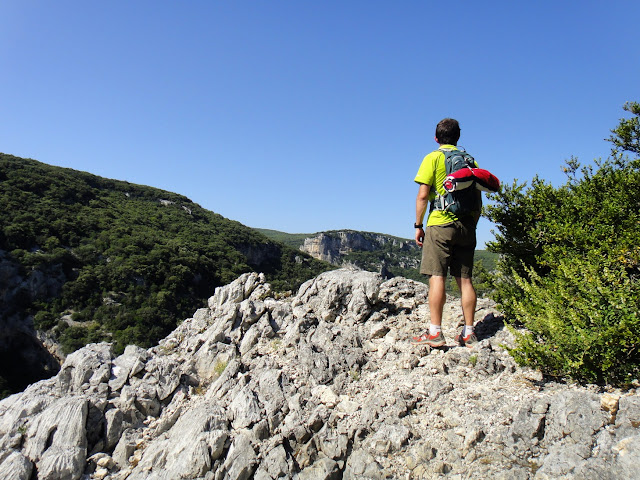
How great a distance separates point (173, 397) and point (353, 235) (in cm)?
13797

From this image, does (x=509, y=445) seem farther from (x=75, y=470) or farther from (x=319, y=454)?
(x=75, y=470)

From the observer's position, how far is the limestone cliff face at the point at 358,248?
412ft

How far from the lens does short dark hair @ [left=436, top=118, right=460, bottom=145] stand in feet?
16.2

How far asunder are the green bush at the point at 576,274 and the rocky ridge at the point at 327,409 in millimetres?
339

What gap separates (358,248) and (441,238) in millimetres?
138444

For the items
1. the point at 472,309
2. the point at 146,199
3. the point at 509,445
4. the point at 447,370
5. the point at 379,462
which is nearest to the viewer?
the point at 509,445

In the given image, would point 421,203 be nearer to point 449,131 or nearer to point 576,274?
point 449,131

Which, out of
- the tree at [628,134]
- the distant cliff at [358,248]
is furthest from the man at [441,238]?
the distant cliff at [358,248]

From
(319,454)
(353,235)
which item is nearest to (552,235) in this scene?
(319,454)

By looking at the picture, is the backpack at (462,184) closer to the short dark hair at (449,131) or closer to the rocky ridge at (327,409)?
the short dark hair at (449,131)

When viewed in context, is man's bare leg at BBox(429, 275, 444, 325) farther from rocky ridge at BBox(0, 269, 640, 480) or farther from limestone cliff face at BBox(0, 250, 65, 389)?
limestone cliff face at BBox(0, 250, 65, 389)

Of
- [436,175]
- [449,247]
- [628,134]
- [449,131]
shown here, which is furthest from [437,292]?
[628,134]

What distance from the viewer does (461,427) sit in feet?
12.0

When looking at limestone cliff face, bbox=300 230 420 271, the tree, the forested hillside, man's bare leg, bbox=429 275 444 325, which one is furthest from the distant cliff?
man's bare leg, bbox=429 275 444 325
